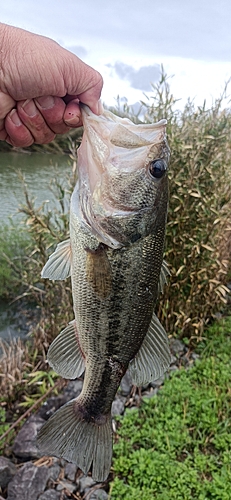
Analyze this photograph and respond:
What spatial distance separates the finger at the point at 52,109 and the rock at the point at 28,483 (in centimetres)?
253

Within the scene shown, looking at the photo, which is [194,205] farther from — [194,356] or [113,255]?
[113,255]

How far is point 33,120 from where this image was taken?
78.1 inches

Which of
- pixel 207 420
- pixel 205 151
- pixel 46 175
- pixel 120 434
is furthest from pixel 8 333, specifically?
pixel 46 175

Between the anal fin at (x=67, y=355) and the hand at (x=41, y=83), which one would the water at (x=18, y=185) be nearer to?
the hand at (x=41, y=83)

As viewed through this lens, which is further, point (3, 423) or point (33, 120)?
point (3, 423)

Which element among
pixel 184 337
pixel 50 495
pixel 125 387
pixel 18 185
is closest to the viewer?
pixel 50 495

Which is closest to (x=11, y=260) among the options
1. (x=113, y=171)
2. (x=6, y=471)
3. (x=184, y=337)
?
(x=184, y=337)

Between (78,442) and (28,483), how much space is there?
1.67m

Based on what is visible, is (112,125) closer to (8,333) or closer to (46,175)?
(8,333)

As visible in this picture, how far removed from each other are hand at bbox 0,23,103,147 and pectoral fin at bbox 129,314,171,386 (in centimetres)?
97

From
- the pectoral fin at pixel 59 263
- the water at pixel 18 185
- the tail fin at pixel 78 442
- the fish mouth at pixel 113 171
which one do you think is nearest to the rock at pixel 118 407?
the tail fin at pixel 78 442

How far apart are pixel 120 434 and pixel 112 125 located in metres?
2.70

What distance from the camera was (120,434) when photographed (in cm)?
349

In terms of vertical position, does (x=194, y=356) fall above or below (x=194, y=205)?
below
